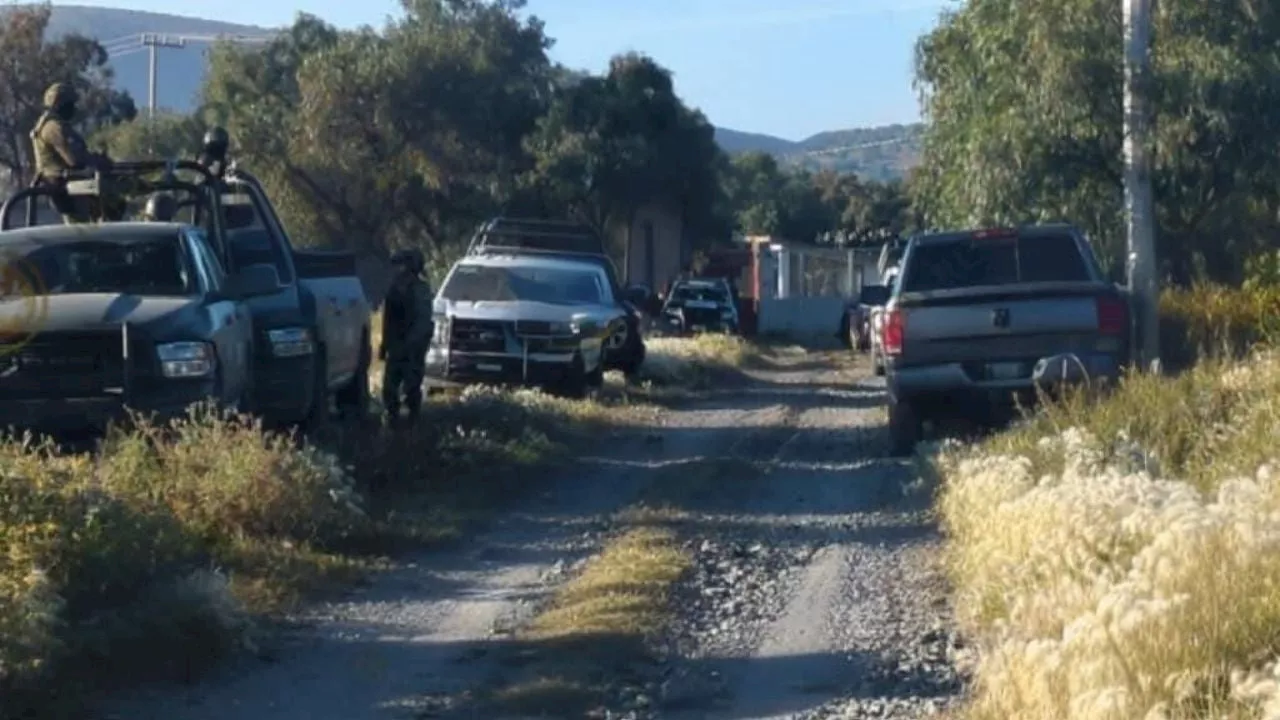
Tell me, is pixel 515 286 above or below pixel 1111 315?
above

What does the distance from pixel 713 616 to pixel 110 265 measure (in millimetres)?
5500

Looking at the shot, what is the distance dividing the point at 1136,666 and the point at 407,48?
120 ft

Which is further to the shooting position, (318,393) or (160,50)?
(160,50)

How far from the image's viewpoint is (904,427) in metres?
18.5

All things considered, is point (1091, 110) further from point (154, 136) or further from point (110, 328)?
point (154, 136)

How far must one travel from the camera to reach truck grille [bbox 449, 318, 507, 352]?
2428 centimetres

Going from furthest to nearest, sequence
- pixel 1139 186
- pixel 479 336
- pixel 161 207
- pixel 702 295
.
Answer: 1. pixel 702 295
2. pixel 479 336
3. pixel 1139 186
4. pixel 161 207

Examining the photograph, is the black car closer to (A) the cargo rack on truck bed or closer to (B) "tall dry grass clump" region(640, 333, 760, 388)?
(B) "tall dry grass clump" region(640, 333, 760, 388)

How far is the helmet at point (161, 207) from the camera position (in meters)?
16.6

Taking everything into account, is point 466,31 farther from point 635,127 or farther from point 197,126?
point 635,127

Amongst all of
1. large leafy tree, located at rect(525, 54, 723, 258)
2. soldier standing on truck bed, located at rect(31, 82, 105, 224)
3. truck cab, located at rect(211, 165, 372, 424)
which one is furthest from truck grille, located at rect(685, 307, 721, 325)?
soldier standing on truck bed, located at rect(31, 82, 105, 224)

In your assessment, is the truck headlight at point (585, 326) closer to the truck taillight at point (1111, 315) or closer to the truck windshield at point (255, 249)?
the truck windshield at point (255, 249)

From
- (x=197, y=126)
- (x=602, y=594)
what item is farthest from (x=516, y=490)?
(x=197, y=126)

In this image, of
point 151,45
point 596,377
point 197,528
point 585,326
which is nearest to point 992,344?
point 585,326
